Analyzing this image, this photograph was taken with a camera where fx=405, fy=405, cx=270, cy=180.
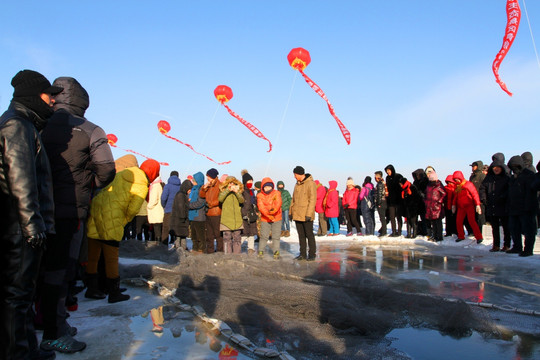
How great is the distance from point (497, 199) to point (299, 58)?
26.7 ft

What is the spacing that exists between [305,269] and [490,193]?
6066 mm

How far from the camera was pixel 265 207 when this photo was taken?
895 cm

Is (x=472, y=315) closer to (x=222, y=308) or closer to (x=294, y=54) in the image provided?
(x=222, y=308)

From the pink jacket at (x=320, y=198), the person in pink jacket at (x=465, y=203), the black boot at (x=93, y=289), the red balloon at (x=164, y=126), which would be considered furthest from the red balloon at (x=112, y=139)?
the black boot at (x=93, y=289)

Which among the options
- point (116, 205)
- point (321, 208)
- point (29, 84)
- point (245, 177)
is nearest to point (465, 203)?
point (321, 208)

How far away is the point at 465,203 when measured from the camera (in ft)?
36.2

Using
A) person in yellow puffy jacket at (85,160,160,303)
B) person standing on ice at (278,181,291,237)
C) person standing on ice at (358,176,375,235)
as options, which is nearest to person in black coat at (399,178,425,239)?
person standing on ice at (358,176,375,235)

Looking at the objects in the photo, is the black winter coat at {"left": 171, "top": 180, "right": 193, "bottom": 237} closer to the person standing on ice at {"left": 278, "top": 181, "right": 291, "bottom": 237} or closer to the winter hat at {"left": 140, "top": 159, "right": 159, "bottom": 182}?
the person standing on ice at {"left": 278, "top": 181, "right": 291, "bottom": 237}

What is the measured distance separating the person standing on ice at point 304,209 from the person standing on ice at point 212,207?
1746 millimetres

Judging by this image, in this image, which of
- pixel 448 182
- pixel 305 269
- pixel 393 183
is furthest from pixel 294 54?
pixel 305 269

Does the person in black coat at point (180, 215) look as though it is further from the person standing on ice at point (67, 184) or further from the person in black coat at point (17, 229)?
the person in black coat at point (17, 229)

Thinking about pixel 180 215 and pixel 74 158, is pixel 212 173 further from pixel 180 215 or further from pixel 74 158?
pixel 74 158

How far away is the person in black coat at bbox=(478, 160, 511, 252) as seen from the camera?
9.55 meters

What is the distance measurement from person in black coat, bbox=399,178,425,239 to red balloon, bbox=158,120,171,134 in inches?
589
